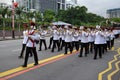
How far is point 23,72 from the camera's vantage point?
40.8 ft

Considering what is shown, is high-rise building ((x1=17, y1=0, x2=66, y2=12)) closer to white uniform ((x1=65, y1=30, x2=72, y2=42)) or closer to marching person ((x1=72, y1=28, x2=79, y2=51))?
marching person ((x1=72, y1=28, x2=79, y2=51))

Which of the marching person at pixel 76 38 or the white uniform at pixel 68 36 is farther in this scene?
the marching person at pixel 76 38

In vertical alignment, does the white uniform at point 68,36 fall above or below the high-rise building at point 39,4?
below

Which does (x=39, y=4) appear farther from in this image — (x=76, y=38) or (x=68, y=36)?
(x=68, y=36)

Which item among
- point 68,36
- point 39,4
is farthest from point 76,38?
point 39,4

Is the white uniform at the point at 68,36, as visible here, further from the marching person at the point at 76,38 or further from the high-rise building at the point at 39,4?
the high-rise building at the point at 39,4

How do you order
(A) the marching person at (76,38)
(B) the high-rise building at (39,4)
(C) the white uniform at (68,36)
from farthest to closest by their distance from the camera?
(B) the high-rise building at (39,4)
(A) the marching person at (76,38)
(C) the white uniform at (68,36)

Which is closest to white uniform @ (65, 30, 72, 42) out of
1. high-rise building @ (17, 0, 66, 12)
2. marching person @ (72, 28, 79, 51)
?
marching person @ (72, 28, 79, 51)

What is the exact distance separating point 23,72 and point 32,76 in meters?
0.96

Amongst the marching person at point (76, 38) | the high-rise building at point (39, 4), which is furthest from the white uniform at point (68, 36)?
the high-rise building at point (39, 4)

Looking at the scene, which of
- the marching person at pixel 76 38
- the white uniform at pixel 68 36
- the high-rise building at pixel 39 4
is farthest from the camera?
the high-rise building at pixel 39 4

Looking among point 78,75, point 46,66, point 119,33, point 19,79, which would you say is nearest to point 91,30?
point 46,66

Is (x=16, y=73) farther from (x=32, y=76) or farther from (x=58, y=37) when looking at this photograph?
(x=58, y=37)

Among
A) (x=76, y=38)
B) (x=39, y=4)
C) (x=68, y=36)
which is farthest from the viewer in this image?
(x=39, y=4)
